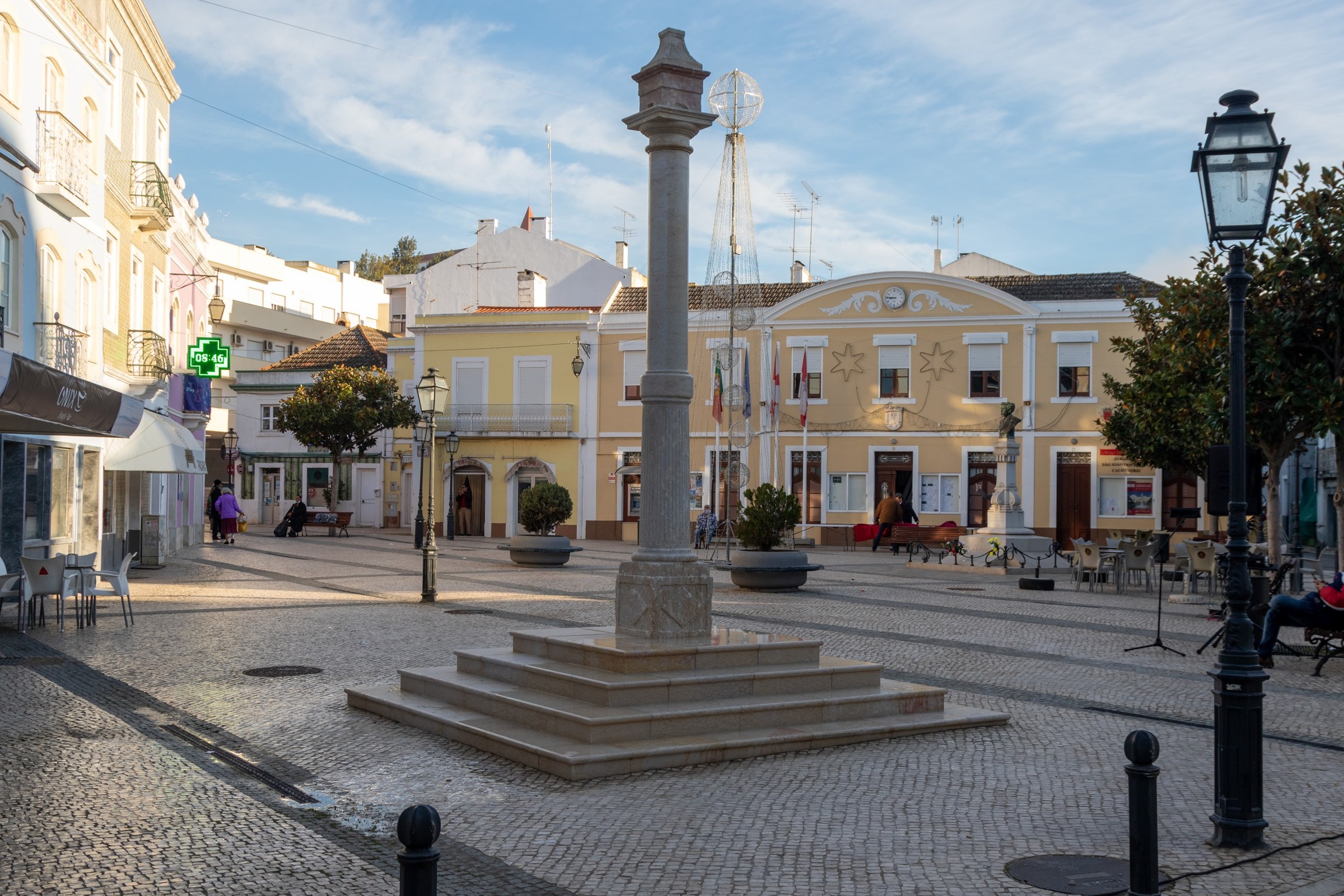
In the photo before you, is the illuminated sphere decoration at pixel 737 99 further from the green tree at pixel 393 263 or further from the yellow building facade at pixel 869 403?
the green tree at pixel 393 263

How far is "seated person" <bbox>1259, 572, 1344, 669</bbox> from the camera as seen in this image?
36.8 feet

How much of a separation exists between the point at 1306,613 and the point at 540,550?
626 inches

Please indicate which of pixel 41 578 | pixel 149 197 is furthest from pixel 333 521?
pixel 41 578

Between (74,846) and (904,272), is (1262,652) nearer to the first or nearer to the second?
(74,846)

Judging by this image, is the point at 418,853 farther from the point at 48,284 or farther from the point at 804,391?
the point at 804,391

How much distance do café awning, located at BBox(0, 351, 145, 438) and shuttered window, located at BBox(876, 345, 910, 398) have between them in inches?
1054

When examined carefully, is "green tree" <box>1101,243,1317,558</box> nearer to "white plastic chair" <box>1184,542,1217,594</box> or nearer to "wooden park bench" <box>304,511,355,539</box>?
"white plastic chair" <box>1184,542,1217,594</box>

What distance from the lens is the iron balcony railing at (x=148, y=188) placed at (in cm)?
2520

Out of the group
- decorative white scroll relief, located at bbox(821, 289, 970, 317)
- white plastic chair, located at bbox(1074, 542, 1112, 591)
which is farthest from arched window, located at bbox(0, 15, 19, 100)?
decorative white scroll relief, located at bbox(821, 289, 970, 317)

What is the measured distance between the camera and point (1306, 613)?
1144cm

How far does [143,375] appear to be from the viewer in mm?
25484

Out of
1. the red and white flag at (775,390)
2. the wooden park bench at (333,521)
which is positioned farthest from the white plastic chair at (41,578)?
the red and white flag at (775,390)

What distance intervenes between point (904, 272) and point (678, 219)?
29944 millimetres

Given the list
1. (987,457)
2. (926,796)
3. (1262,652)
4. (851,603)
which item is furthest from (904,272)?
(926,796)
